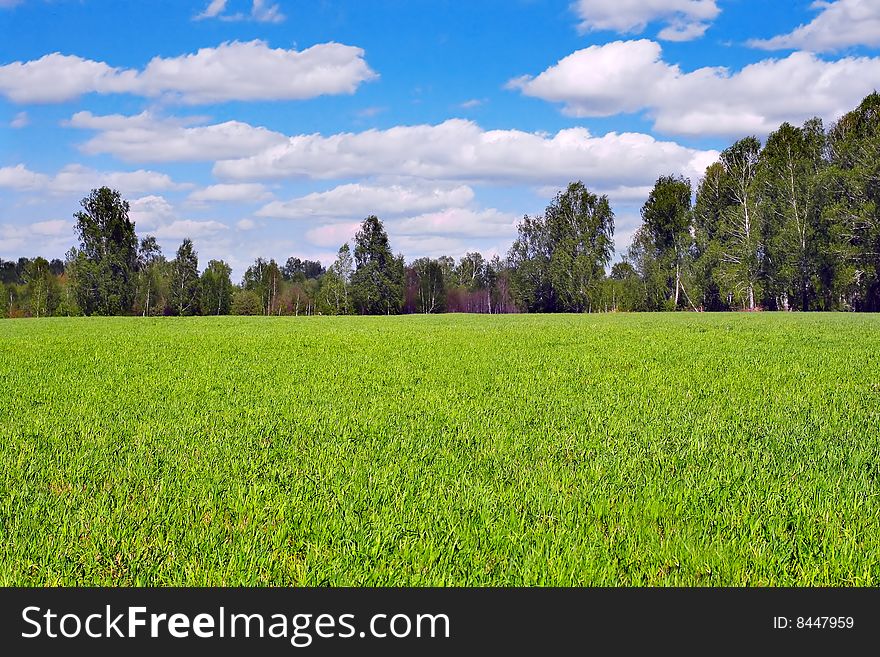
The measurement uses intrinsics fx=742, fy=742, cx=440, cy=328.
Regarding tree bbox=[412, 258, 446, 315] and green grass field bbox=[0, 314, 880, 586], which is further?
tree bbox=[412, 258, 446, 315]

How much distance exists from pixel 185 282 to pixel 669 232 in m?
48.0

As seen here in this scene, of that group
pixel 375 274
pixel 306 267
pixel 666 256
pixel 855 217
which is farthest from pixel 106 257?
pixel 306 267

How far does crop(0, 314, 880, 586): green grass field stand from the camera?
4418 millimetres

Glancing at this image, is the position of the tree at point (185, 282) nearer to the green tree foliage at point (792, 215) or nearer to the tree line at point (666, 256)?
the tree line at point (666, 256)

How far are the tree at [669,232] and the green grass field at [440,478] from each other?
56.3 metres

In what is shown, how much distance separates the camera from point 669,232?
2761 inches

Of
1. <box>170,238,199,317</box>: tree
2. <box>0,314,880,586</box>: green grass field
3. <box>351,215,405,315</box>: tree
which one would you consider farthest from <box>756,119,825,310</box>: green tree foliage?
<box>170,238,199,317</box>: tree

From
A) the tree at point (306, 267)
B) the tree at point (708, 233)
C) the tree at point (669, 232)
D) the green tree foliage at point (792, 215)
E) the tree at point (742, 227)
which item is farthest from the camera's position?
the tree at point (306, 267)

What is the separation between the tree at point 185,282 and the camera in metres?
74.5

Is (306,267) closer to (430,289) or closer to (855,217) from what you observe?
(430,289)

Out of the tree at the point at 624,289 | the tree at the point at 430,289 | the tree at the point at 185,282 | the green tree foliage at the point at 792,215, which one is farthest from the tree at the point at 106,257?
the green tree foliage at the point at 792,215

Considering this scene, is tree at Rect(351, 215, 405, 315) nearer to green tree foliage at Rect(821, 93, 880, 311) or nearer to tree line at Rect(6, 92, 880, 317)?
tree line at Rect(6, 92, 880, 317)

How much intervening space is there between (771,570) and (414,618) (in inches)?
84.0

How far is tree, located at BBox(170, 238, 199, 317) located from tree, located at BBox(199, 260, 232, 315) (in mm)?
1462
